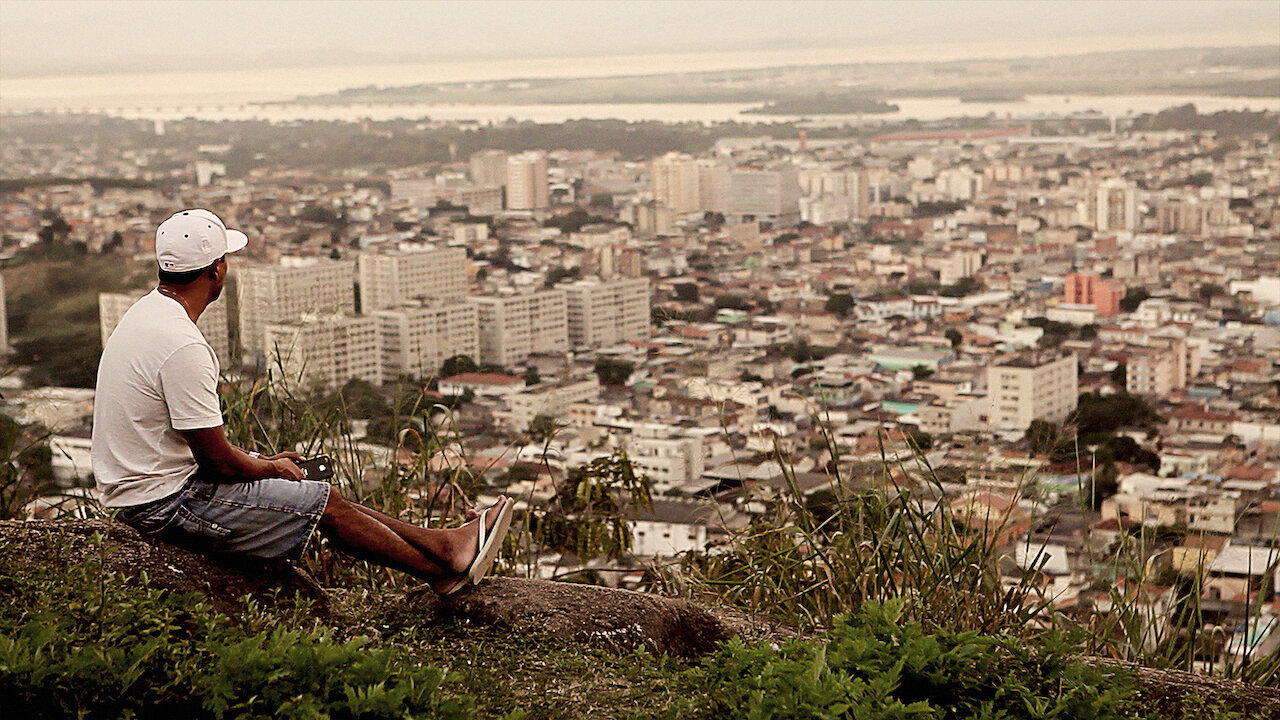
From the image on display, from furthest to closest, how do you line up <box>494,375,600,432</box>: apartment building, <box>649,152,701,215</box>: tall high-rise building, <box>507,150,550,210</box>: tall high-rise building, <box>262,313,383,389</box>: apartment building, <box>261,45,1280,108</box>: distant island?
<box>261,45,1280,108</box>: distant island
<box>649,152,701,215</box>: tall high-rise building
<box>507,150,550,210</box>: tall high-rise building
<box>494,375,600,432</box>: apartment building
<box>262,313,383,389</box>: apartment building

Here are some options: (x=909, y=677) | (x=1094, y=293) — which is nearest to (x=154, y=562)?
(x=909, y=677)

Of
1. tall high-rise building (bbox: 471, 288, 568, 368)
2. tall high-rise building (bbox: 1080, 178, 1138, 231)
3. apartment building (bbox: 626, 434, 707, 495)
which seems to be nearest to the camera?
apartment building (bbox: 626, 434, 707, 495)

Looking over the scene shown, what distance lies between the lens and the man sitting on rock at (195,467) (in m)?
2.43

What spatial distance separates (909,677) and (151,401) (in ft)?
4.34

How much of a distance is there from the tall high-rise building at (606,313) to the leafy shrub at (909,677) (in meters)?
16.4

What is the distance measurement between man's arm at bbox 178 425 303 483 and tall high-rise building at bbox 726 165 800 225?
2938 centimetres

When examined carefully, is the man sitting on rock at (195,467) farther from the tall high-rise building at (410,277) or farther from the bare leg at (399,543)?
the tall high-rise building at (410,277)

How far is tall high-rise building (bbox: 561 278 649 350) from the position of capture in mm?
19078

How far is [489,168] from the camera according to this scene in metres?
31.4

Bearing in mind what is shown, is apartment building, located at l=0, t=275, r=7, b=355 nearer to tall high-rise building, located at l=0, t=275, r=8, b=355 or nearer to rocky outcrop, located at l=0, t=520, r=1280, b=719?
tall high-rise building, located at l=0, t=275, r=8, b=355

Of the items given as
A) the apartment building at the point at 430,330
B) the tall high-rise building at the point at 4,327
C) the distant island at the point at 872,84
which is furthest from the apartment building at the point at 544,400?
the distant island at the point at 872,84

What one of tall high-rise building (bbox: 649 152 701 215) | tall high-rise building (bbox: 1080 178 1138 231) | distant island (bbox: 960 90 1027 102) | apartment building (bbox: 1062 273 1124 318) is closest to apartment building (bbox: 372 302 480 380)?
apartment building (bbox: 1062 273 1124 318)

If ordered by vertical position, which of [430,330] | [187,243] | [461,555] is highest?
[187,243]

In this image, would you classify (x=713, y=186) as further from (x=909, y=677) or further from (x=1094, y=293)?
(x=909, y=677)
